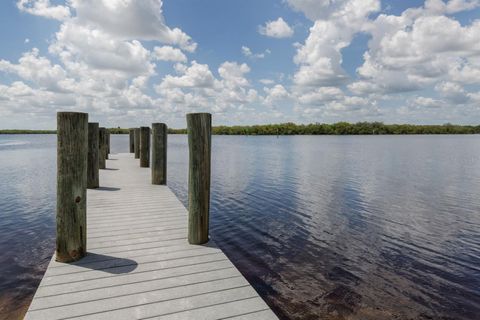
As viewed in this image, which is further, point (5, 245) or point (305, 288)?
point (5, 245)

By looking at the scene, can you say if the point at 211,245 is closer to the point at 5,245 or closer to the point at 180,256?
the point at 180,256

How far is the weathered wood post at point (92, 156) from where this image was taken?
10477mm

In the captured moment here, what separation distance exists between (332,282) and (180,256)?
3.37 meters

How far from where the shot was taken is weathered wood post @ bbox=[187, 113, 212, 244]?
5648 mm

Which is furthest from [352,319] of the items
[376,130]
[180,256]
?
[376,130]

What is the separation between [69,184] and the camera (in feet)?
15.8

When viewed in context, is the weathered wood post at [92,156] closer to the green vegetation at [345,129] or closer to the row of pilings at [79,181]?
the row of pilings at [79,181]

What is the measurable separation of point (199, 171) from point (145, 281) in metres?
2.12

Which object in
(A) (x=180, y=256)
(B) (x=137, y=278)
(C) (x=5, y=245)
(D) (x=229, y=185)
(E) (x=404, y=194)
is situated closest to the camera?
(B) (x=137, y=278)

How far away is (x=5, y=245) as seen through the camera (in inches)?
324

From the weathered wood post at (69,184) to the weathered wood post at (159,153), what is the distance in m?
6.75

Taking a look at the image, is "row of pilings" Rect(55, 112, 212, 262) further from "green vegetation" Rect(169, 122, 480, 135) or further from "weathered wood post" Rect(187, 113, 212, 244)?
"green vegetation" Rect(169, 122, 480, 135)

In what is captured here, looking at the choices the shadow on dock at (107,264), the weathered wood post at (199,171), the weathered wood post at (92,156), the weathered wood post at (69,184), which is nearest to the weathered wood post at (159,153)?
the weathered wood post at (92,156)

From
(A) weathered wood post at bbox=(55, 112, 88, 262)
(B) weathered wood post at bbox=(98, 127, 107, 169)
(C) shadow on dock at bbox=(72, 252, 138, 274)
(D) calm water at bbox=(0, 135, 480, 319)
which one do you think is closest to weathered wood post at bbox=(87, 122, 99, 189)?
(D) calm water at bbox=(0, 135, 480, 319)
